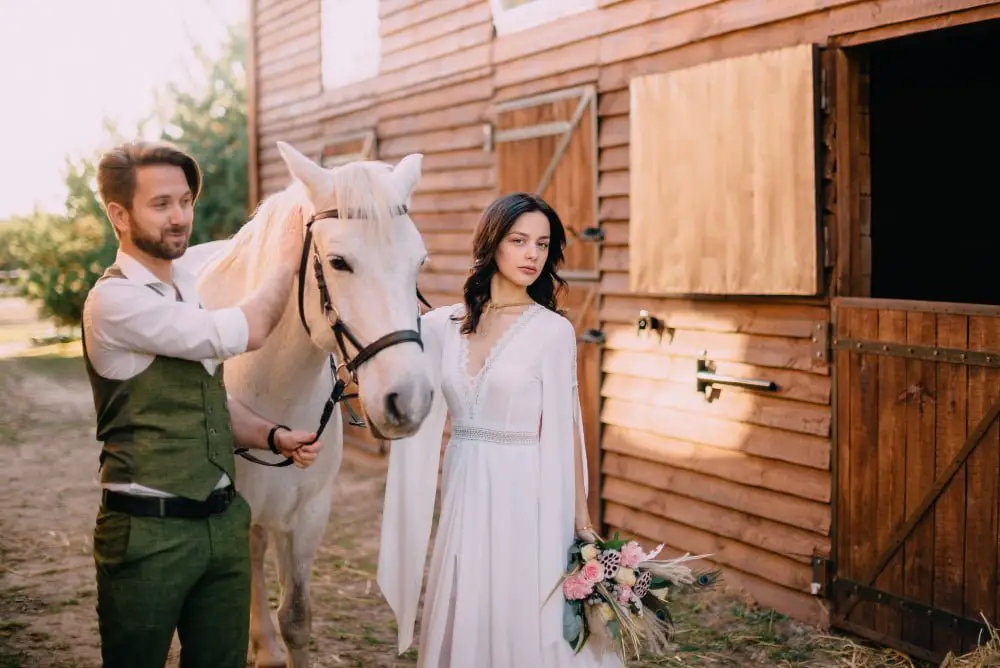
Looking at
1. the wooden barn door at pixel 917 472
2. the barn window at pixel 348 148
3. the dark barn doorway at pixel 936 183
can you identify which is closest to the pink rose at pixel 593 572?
the wooden barn door at pixel 917 472

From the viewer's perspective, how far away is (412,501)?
2572 millimetres

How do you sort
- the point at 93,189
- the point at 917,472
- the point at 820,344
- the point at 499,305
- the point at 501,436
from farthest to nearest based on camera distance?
the point at 93,189, the point at 820,344, the point at 917,472, the point at 499,305, the point at 501,436

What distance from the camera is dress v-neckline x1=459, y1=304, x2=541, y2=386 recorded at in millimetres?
2436

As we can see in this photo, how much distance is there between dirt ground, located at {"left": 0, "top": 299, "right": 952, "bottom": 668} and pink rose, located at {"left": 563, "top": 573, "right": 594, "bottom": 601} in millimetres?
1582

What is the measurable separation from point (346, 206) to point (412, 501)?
851 mm

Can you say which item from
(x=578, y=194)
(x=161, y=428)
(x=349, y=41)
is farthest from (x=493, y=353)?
(x=349, y=41)

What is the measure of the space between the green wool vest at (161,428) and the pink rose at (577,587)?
0.90 metres

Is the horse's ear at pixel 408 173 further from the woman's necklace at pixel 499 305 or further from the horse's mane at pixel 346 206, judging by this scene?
the woman's necklace at pixel 499 305

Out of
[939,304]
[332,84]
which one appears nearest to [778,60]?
[939,304]

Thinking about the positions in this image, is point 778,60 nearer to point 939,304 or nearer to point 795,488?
point 939,304

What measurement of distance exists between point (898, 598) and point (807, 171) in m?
1.78

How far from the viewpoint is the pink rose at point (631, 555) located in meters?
2.30

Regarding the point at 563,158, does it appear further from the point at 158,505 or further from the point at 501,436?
the point at 158,505

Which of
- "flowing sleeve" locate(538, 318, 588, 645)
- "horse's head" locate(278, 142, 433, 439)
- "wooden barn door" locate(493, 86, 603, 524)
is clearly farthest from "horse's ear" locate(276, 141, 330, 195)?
"wooden barn door" locate(493, 86, 603, 524)
